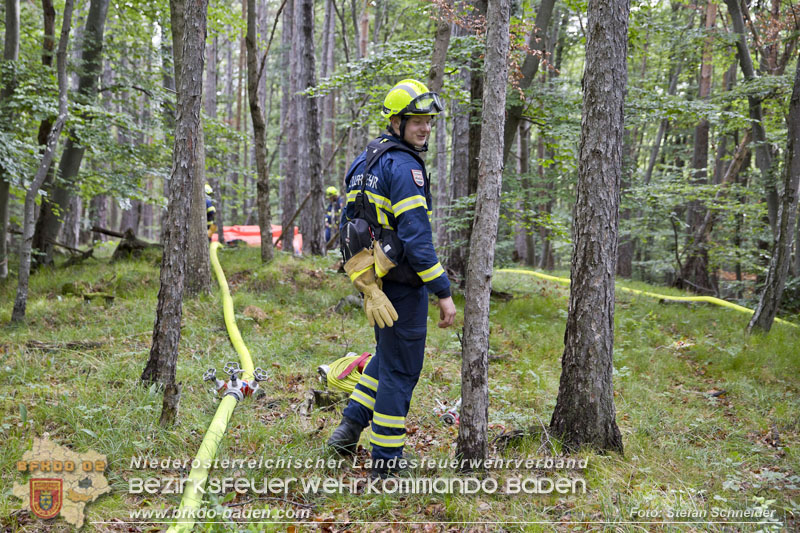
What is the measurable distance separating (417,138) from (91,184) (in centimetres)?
838

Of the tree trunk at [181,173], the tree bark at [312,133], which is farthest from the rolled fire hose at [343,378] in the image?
the tree bark at [312,133]

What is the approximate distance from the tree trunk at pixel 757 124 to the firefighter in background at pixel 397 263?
8.11 metres

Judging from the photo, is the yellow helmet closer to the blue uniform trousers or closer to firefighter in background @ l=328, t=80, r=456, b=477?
firefighter in background @ l=328, t=80, r=456, b=477

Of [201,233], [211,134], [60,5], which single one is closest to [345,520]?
[201,233]

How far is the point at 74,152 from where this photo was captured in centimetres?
886

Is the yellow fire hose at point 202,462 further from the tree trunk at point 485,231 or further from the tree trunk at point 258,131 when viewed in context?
the tree trunk at point 258,131

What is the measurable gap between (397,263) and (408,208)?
1.20 feet

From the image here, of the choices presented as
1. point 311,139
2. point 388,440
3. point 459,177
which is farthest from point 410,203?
point 311,139

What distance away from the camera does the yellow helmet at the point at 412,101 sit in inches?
123

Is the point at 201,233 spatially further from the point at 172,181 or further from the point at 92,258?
the point at 92,258

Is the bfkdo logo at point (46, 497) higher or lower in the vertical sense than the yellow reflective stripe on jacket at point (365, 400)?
lower

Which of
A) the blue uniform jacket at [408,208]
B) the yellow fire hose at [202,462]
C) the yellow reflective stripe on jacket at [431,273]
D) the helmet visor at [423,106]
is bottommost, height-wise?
the yellow fire hose at [202,462]

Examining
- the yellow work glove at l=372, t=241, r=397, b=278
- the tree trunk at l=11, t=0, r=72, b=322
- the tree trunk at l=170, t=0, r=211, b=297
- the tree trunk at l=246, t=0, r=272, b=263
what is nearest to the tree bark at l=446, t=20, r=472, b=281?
the tree trunk at l=246, t=0, r=272, b=263

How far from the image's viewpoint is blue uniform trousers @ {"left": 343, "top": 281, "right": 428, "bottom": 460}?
3.11m
